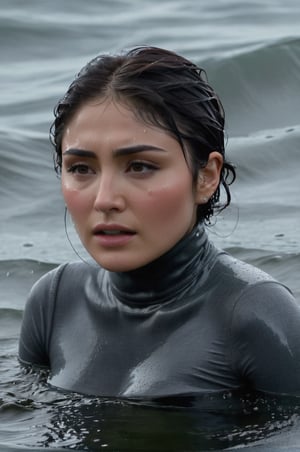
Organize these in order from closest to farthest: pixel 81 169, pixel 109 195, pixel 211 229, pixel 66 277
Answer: pixel 109 195 < pixel 81 169 < pixel 66 277 < pixel 211 229

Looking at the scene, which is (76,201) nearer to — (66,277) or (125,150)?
(125,150)

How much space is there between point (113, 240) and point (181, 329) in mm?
351

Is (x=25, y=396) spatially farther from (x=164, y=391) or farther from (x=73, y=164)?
(x=73, y=164)

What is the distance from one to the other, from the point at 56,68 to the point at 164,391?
777 centimetres

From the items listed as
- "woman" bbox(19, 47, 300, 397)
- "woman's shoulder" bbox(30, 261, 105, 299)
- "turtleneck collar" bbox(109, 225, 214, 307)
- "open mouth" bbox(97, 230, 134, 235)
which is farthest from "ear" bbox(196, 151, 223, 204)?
"woman's shoulder" bbox(30, 261, 105, 299)

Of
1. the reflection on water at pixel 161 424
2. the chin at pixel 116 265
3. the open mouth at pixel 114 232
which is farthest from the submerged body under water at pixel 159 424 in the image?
the open mouth at pixel 114 232

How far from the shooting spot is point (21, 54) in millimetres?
12008

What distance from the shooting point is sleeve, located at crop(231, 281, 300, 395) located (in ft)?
12.4

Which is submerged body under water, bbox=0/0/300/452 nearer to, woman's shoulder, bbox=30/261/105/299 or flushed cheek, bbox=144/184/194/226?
woman's shoulder, bbox=30/261/105/299

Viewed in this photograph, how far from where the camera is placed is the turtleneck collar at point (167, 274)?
13.0ft

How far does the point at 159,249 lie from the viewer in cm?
387

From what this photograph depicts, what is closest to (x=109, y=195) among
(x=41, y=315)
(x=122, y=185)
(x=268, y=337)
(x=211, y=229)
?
(x=122, y=185)

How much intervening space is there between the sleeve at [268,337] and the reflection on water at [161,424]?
0.09 m

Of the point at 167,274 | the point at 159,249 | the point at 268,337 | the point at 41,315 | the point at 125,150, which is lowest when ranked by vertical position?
the point at 41,315
